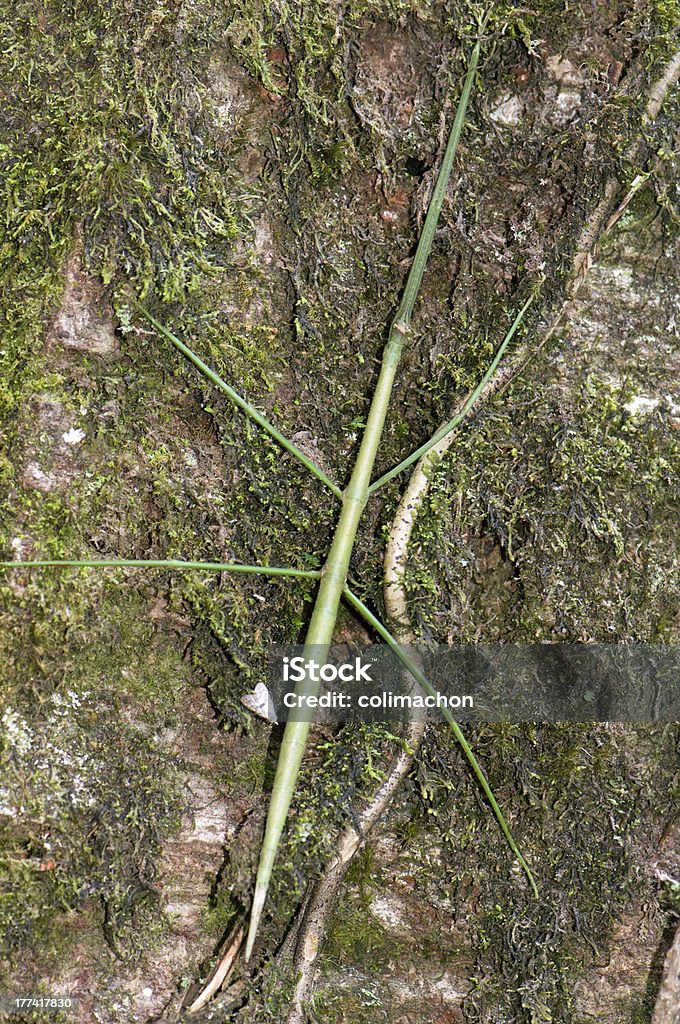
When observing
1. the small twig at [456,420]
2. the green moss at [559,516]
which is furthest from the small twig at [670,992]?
the small twig at [456,420]

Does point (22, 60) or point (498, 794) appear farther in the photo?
point (498, 794)

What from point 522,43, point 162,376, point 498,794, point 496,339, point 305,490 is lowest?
point 498,794

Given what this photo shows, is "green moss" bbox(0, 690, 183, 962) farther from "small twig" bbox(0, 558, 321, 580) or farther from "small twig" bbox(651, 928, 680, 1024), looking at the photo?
"small twig" bbox(651, 928, 680, 1024)

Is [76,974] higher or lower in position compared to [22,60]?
lower

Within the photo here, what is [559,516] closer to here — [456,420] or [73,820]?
[456,420]

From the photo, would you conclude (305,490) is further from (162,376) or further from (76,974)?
(76,974)

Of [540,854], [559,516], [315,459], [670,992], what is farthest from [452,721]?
[670,992]

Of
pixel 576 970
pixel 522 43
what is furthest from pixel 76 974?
pixel 522 43
